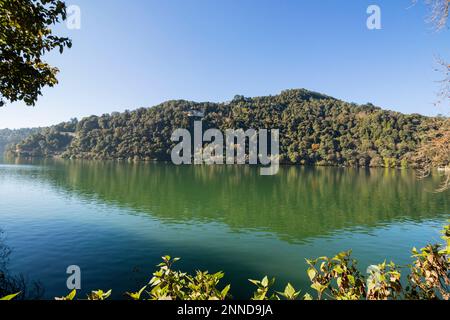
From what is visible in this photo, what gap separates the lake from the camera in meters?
20.9

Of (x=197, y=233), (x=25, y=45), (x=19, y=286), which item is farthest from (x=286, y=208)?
(x=25, y=45)

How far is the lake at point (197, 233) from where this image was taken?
20859mm

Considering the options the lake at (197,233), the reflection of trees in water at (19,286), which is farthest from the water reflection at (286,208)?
the reflection of trees in water at (19,286)

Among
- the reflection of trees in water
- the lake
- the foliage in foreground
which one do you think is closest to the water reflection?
the lake

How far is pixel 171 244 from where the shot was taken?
89.2 ft

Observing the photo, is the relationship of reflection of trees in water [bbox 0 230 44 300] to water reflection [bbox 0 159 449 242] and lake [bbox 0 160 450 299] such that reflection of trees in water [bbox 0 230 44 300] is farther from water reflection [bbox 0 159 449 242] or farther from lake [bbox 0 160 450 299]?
water reflection [bbox 0 159 449 242]

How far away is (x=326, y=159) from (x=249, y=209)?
5821 inches

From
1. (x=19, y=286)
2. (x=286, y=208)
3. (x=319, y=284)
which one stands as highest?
(x=319, y=284)

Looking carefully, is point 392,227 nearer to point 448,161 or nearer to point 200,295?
point 448,161

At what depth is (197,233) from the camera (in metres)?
31.5

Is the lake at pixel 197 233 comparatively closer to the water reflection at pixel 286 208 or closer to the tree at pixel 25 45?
the water reflection at pixel 286 208

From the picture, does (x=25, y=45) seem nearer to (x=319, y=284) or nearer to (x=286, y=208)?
(x=319, y=284)

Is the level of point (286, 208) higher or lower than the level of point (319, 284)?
lower

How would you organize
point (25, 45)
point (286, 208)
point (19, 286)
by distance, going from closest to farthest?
point (25, 45) < point (19, 286) < point (286, 208)
